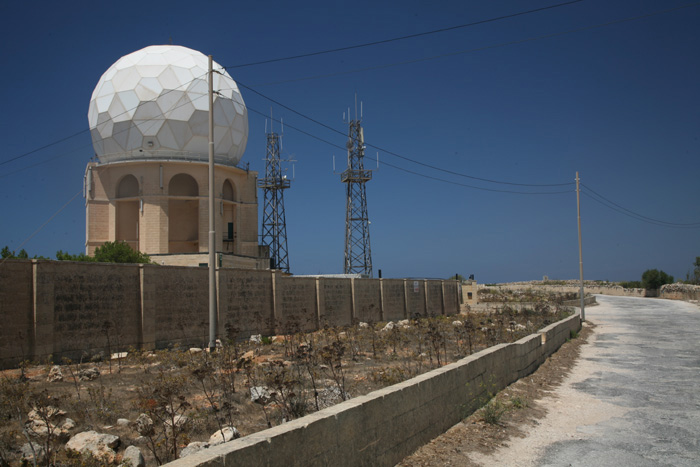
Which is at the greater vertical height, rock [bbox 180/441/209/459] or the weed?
rock [bbox 180/441/209/459]

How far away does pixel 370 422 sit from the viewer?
4.86 metres

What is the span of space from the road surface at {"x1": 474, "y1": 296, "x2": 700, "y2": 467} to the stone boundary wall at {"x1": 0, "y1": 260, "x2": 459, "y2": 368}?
6.49 meters

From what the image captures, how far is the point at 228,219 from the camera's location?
3309 cm

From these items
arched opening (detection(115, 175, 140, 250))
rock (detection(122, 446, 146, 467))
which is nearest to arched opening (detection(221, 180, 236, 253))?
arched opening (detection(115, 175, 140, 250))

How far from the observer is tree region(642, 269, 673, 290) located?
2457 inches

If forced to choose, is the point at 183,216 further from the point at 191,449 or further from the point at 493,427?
the point at 191,449

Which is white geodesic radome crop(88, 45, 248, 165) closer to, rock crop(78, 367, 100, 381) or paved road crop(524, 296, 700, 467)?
rock crop(78, 367, 100, 381)

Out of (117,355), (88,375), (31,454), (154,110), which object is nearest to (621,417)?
(31,454)

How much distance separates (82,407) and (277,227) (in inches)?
1518

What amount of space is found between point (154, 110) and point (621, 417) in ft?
87.0

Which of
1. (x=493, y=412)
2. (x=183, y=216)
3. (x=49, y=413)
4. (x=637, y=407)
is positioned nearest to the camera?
(x=49, y=413)

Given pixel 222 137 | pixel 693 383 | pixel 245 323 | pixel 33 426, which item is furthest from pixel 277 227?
pixel 33 426

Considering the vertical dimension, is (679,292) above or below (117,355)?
below

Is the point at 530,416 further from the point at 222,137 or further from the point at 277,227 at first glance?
the point at 277,227
